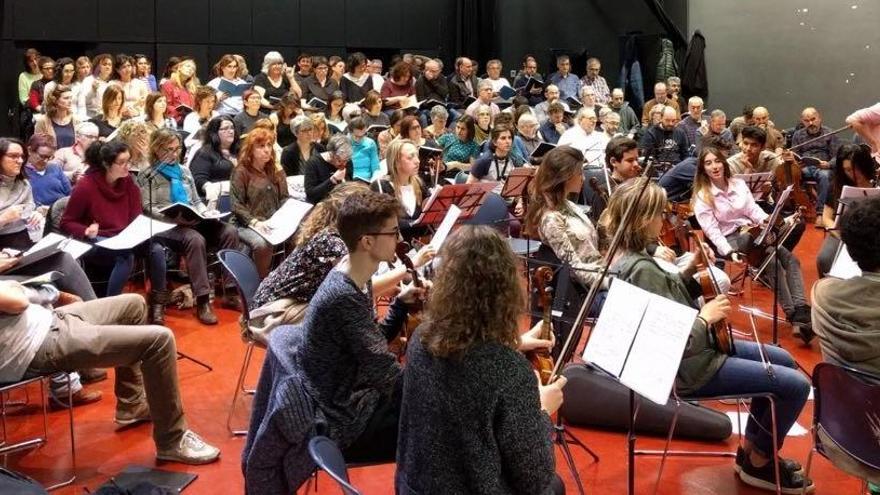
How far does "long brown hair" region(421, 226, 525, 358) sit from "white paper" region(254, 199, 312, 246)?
4.31m

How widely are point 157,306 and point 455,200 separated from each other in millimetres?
2164

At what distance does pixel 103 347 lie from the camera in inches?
156

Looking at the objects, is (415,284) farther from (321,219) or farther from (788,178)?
(788,178)

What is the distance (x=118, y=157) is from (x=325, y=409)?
3.57 m

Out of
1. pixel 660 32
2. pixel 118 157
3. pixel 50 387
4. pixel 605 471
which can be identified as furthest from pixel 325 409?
pixel 660 32

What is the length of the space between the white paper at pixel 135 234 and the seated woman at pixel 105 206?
132mm

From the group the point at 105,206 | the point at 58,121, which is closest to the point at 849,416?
the point at 105,206

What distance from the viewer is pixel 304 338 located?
123 inches

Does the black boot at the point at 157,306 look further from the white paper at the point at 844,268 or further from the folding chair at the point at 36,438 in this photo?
the white paper at the point at 844,268

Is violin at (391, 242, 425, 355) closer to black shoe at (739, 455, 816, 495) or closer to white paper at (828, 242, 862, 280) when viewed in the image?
black shoe at (739, 455, 816, 495)

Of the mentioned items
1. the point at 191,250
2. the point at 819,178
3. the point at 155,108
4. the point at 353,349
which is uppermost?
the point at 155,108

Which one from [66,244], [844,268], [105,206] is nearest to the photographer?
[844,268]

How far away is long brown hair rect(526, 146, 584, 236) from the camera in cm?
491

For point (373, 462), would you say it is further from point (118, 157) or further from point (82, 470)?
point (118, 157)
